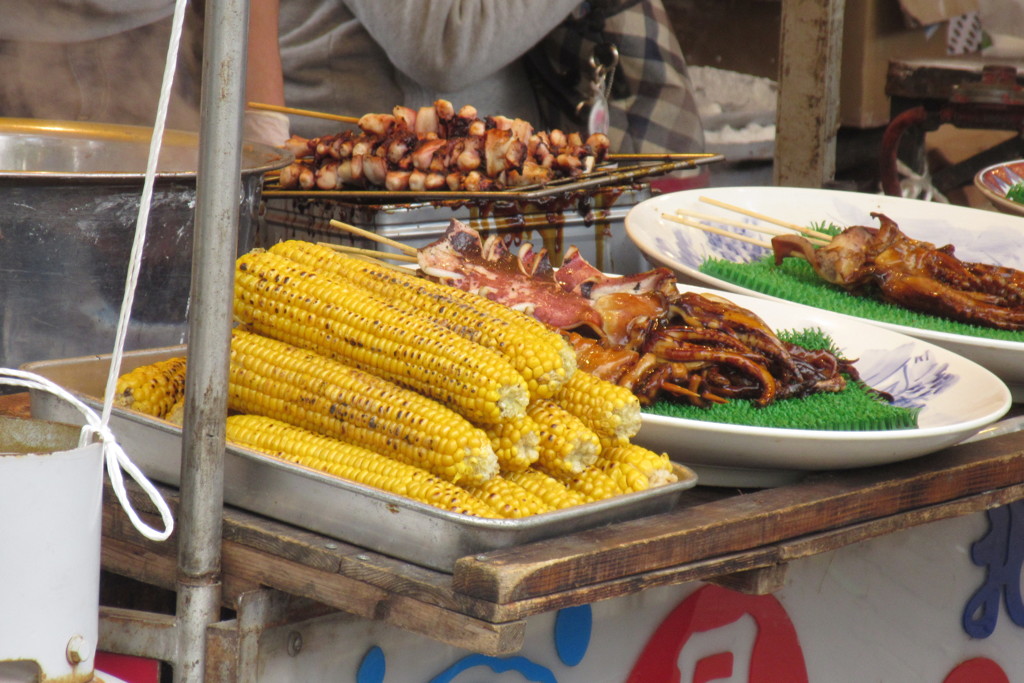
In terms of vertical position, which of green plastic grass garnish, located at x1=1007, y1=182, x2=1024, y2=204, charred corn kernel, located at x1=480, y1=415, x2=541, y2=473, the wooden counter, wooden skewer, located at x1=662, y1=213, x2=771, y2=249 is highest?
green plastic grass garnish, located at x1=1007, y1=182, x2=1024, y2=204

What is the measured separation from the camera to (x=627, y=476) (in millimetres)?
1209

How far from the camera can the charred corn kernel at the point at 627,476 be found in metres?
1.20

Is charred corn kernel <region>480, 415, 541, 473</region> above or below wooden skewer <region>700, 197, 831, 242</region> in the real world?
below

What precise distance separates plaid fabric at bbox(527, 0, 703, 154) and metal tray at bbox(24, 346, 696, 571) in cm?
296

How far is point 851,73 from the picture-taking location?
6398mm

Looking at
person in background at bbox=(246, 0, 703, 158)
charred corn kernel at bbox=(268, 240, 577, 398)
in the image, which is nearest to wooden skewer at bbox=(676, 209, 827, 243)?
charred corn kernel at bbox=(268, 240, 577, 398)

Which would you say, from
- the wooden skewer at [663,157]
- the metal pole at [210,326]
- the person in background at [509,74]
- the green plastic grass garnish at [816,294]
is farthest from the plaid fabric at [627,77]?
the metal pole at [210,326]

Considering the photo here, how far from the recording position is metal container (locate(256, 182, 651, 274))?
2225 millimetres

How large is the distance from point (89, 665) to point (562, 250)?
5.26ft

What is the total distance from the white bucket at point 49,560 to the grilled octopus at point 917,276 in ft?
5.15

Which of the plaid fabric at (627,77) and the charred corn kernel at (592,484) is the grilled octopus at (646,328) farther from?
the plaid fabric at (627,77)

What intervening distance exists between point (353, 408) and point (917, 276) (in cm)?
134

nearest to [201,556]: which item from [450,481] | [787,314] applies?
[450,481]

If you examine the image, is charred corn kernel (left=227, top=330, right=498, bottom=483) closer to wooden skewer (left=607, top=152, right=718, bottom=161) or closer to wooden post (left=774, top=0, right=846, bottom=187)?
wooden skewer (left=607, top=152, right=718, bottom=161)
